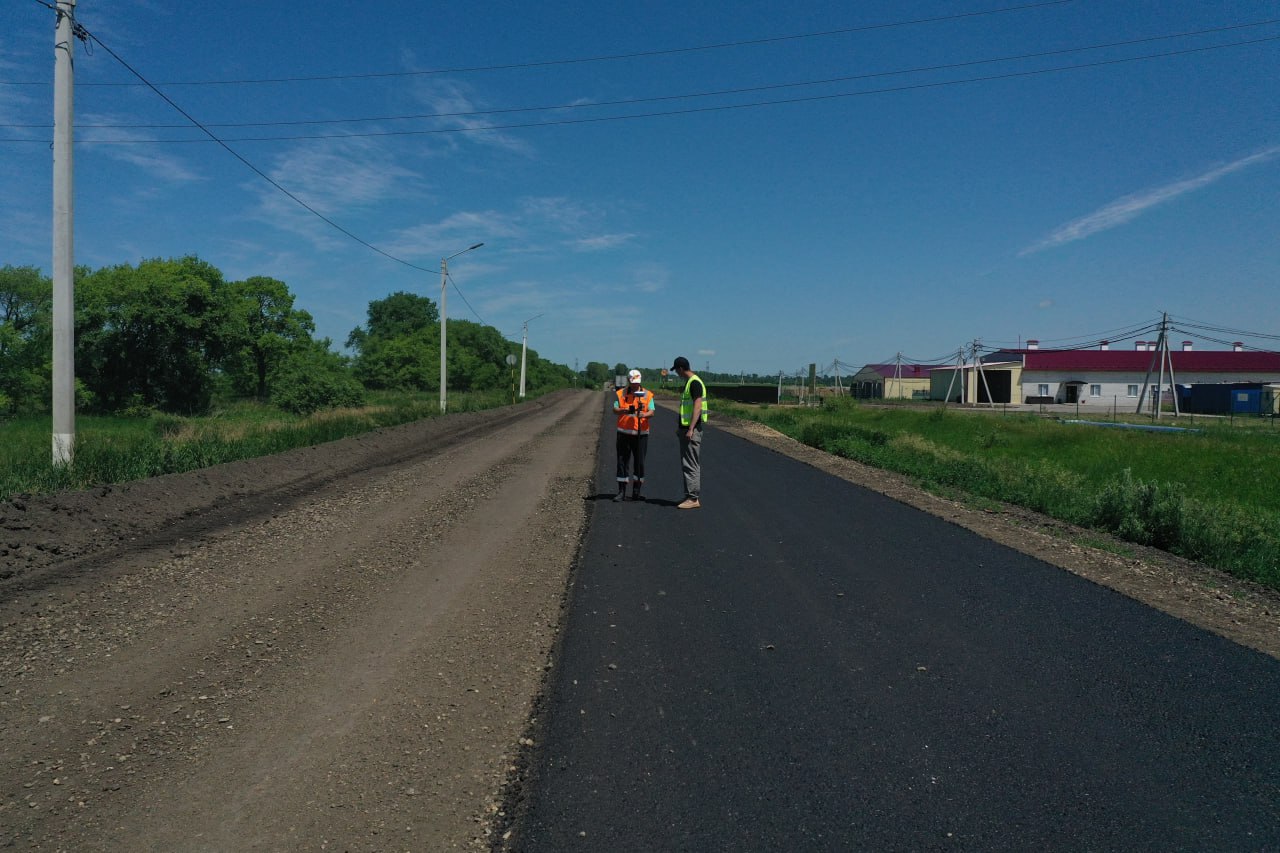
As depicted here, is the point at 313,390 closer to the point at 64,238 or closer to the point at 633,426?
the point at 64,238

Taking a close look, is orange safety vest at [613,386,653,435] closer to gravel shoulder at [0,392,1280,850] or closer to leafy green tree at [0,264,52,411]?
gravel shoulder at [0,392,1280,850]

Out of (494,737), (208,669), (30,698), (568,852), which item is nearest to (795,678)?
(494,737)

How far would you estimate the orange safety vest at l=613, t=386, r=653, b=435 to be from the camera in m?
10.7

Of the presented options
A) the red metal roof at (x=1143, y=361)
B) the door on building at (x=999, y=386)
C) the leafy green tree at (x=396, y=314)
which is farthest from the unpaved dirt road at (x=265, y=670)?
the leafy green tree at (x=396, y=314)

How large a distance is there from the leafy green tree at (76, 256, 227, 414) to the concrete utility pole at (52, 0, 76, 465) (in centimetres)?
2905

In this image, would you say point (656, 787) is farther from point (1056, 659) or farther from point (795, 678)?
point (1056, 659)

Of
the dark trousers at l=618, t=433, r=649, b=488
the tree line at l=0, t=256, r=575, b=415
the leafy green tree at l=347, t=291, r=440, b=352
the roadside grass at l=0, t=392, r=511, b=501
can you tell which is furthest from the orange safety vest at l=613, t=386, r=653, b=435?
the leafy green tree at l=347, t=291, r=440, b=352

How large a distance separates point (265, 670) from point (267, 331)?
62.0 m

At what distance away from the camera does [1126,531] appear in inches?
386

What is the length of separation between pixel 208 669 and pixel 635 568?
3627mm

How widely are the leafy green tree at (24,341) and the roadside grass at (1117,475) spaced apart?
3361 centimetres

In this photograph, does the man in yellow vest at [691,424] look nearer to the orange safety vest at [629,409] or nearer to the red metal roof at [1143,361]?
the orange safety vest at [629,409]

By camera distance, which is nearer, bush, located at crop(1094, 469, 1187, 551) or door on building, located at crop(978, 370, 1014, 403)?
bush, located at crop(1094, 469, 1187, 551)

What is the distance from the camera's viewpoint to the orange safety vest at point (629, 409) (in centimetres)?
1074
